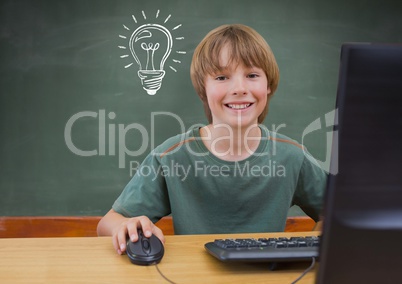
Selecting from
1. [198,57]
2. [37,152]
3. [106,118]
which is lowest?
[37,152]

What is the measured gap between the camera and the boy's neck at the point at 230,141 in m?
1.28

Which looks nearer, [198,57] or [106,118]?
[198,57]

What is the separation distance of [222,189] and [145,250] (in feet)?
1.63

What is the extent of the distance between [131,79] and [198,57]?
4.71ft

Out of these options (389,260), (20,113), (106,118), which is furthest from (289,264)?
(20,113)

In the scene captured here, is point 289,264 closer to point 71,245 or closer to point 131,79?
point 71,245

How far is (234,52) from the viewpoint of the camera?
4.12 feet

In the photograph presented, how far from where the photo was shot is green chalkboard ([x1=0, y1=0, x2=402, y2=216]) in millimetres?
2648

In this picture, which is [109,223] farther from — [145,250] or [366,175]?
[366,175]

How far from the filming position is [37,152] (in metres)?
2.70

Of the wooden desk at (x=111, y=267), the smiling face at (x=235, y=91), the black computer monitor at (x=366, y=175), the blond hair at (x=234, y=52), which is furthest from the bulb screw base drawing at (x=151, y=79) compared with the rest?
the black computer monitor at (x=366, y=175)

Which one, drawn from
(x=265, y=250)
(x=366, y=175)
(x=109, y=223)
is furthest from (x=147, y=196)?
(x=366, y=175)

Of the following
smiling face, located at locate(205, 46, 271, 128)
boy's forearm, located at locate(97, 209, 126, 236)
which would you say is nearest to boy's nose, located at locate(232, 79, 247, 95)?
smiling face, located at locate(205, 46, 271, 128)

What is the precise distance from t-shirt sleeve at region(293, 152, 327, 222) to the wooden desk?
0.49m
